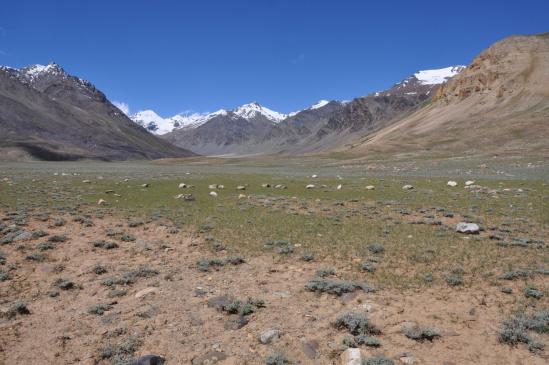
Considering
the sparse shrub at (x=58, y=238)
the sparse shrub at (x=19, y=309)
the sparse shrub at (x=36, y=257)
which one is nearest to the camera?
the sparse shrub at (x=19, y=309)

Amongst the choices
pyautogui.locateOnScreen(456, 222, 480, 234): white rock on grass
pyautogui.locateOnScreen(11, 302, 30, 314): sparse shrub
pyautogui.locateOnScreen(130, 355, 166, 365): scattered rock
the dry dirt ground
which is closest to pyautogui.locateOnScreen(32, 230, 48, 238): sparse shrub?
the dry dirt ground

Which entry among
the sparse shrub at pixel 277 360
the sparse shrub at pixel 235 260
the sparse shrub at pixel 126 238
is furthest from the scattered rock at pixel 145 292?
the sparse shrub at pixel 126 238

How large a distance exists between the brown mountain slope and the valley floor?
238 feet

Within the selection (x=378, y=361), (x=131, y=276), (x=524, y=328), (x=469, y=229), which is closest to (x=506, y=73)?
(x=469, y=229)

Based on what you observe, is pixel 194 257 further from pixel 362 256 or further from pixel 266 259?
pixel 362 256

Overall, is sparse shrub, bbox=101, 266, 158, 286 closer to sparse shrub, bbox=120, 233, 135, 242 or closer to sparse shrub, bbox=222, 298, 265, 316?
sparse shrub, bbox=222, 298, 265, 316

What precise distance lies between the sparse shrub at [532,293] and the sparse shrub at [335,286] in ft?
12.8

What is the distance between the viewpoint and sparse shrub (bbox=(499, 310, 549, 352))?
812 cm

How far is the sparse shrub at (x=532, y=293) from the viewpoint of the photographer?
33.2 feet

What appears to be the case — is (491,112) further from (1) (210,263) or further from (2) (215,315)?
(2) (215,315)

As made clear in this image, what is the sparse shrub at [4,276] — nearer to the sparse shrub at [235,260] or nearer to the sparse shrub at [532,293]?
the sparse shrub at [235,260]

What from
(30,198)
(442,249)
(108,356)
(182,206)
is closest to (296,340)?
(108,356)

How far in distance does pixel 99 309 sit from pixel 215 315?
3064 mm

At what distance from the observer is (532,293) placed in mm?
10195
